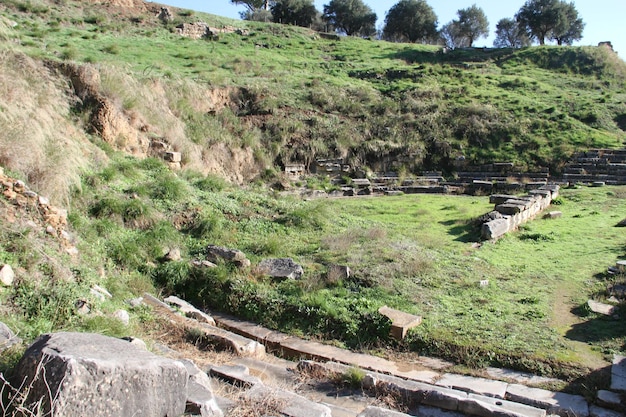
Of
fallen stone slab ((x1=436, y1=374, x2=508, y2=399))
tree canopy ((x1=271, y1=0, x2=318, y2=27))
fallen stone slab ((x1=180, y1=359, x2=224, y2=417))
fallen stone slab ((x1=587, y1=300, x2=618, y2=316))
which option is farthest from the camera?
tree canopy ((x1=271, y1=0, x2=318, y2=27))

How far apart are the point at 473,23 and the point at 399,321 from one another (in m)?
54.7

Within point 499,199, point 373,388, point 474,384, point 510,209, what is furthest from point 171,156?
point 474,384

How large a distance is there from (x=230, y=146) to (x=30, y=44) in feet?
24.5

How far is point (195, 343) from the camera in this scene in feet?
20.4

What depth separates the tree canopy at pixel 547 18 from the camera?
156 feet

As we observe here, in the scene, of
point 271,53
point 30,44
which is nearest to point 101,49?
point 30,44

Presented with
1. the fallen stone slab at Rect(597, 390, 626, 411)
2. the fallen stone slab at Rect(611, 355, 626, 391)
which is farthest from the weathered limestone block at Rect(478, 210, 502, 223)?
the fallen stone slab at Rect(597, 390, 626, 411)

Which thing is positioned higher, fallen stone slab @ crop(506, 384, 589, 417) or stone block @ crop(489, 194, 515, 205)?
stone block @ crop(489, 194, 515, 205)

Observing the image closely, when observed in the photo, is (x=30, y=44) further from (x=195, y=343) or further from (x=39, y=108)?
(x=195, y=343)

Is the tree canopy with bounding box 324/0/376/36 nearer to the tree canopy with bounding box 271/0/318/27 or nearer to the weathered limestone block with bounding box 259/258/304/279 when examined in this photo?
the tree canopy with bounding box 271/0/318/27

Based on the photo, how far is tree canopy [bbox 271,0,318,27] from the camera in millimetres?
49406

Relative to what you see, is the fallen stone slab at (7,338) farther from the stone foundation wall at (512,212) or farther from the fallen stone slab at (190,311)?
the stone foundation wall at (512,212)

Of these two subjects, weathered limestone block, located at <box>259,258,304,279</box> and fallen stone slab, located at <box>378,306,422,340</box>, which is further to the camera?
weathered limestone block, located at <box>259,258,304,279</box>

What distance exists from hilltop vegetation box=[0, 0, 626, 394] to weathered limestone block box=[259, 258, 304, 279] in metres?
0.21
